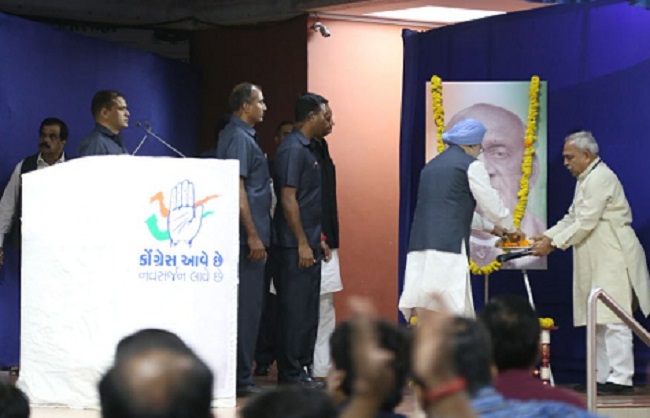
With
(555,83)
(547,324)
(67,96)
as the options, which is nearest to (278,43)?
(67,96)

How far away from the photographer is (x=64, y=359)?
6668mm

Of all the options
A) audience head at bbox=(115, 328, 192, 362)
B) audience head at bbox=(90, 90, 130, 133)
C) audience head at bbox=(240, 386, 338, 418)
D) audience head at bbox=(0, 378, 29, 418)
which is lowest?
audience head at bbox=(0, 378, 29, 418)

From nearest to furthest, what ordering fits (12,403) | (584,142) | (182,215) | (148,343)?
(148,343), (12,403), (182,215), (584,142)

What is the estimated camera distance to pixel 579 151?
8.92 metres

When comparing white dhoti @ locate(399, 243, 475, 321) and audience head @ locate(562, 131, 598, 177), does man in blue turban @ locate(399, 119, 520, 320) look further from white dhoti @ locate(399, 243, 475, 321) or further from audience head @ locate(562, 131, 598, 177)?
audience head @ locate(562, 131, 598, 177)

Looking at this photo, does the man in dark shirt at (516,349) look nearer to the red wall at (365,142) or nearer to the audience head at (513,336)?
the audience head at (513,336)

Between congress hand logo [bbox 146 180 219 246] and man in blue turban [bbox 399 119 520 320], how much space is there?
176cm

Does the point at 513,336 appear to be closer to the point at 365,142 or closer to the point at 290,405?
the point at 290,405

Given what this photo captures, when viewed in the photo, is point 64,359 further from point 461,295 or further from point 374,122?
point 374,122

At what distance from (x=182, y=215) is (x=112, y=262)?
0.40 meters

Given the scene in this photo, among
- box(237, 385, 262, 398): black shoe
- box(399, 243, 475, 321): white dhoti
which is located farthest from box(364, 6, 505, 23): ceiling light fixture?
box(237, 385, 262, 398): black shoe

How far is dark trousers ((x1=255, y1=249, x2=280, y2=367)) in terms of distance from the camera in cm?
934

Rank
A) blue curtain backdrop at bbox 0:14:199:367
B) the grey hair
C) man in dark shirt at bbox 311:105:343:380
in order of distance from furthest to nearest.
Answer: blue curtain backdrop at bbox 0:14:199:367
man in dark shirt at bbox 311:105:343:380
the grey hair

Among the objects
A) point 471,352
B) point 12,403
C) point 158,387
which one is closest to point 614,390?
point 471,352
